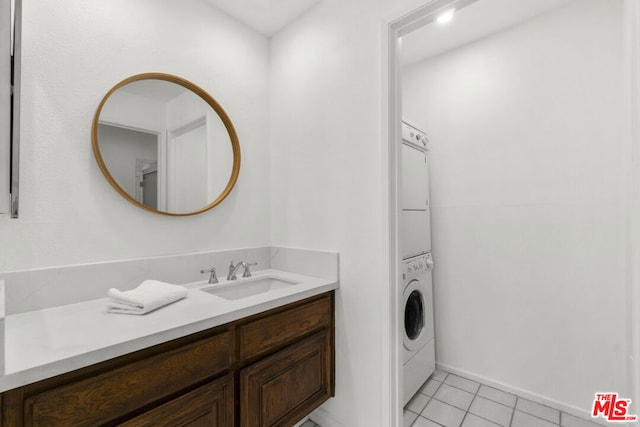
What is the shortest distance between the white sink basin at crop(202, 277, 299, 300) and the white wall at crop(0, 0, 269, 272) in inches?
11.3

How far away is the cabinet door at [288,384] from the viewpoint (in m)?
1.24

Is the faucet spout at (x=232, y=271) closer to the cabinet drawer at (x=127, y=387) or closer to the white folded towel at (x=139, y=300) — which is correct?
the white folded towel at (x=139, y=300)

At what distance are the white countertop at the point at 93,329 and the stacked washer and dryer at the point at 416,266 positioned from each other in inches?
35.7

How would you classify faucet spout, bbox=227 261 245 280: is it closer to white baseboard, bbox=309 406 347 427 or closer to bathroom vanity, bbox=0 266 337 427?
bathroom vanity, bbox=0 266 337 427

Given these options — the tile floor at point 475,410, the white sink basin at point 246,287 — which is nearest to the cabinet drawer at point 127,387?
the white sink basin at point 246,287

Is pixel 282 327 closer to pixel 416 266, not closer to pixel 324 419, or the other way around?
pixel 324 419

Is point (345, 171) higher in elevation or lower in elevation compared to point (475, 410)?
higher

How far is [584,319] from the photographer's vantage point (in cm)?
178

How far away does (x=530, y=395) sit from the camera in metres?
1.93

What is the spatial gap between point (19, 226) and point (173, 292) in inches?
26.0

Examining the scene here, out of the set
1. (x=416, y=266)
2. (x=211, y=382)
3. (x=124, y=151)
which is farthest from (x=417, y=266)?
(x=124, y=151)

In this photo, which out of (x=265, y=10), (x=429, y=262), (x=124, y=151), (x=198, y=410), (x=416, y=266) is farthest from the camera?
(x=429, y=262)

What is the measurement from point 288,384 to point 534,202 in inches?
75.9

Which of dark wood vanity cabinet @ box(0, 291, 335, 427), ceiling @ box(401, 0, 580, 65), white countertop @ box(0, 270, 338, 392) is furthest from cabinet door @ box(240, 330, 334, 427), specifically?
ceiling @ box(401, 0, 580, 65)
